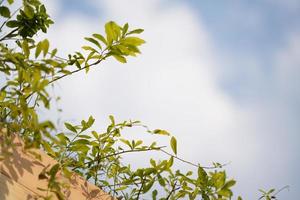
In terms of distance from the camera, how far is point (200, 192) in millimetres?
1539

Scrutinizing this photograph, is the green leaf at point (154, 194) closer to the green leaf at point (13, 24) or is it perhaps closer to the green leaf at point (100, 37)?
the green leaf at point (100, 37)

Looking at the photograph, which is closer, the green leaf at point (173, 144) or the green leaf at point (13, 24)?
the green leaf at point (173, 144)

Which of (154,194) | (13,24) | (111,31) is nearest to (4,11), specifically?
(13,24)

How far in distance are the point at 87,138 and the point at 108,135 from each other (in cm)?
25

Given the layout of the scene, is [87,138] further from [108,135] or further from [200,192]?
[200,192]

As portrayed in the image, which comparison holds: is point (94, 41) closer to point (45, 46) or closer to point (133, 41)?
point (133, 41)

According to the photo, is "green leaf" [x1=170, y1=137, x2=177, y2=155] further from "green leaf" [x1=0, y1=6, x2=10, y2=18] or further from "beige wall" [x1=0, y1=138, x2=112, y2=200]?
"green leaf" [x1=0, y1=6, x2=10, y2=18]

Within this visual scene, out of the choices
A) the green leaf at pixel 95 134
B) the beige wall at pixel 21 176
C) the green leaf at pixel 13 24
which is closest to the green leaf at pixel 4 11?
the green leaf at pixel 13 24

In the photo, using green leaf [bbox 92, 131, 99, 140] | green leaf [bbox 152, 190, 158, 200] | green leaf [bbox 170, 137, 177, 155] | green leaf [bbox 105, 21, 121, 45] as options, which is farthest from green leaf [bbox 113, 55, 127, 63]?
green leaf [bbox 152, 190, 158, 200]

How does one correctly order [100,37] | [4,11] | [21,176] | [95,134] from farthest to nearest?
[95,134]
[100,37]
[4,11]
[21,176]

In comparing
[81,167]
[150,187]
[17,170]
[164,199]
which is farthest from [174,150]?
[17,170]

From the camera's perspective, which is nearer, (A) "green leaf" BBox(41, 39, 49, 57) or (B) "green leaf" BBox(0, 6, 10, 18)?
(A) "green leaf" BBox(41, 39, 49, 57)

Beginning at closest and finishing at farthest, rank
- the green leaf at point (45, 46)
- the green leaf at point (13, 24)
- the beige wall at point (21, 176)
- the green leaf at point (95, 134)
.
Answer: the beige wall at point (21, 176) < the green leaf at point (45, 46) < the green leaf at point (13, 24) < the green leaf at point (95, 134)

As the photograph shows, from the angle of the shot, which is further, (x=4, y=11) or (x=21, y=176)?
(x=4, y=11)
